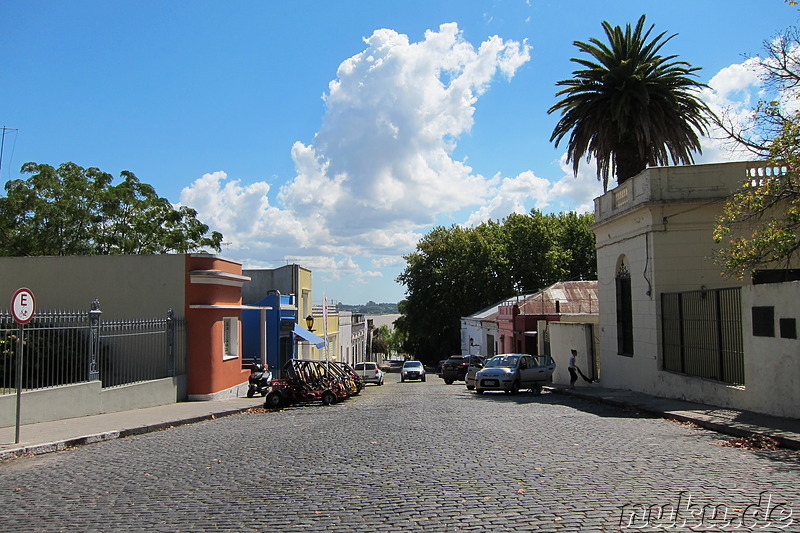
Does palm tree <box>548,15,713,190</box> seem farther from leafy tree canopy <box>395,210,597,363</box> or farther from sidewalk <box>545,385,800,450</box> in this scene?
leafy tree canopy <box>395,210,597,363</box>

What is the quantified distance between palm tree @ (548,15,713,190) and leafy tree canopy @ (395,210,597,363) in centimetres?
3260

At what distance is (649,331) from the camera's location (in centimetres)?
2014

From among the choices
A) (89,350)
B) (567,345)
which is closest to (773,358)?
(89,350)

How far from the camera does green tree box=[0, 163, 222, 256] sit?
115 feet

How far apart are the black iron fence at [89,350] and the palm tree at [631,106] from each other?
52.3 feet

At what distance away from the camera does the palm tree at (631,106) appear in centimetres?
2430

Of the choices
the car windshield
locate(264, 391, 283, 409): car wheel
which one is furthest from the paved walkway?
the car windshield

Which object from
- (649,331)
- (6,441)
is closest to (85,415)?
(6,441)

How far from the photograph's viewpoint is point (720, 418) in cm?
1307

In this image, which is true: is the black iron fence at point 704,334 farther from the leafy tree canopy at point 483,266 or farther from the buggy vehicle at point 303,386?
the leafy tree canopy at point 483,266

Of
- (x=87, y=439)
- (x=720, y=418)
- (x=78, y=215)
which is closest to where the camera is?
(x=87, y=439)

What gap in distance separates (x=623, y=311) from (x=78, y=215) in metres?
27.1

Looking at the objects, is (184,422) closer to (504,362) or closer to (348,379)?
(348,379)

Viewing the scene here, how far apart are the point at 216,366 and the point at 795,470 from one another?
16.4 m
